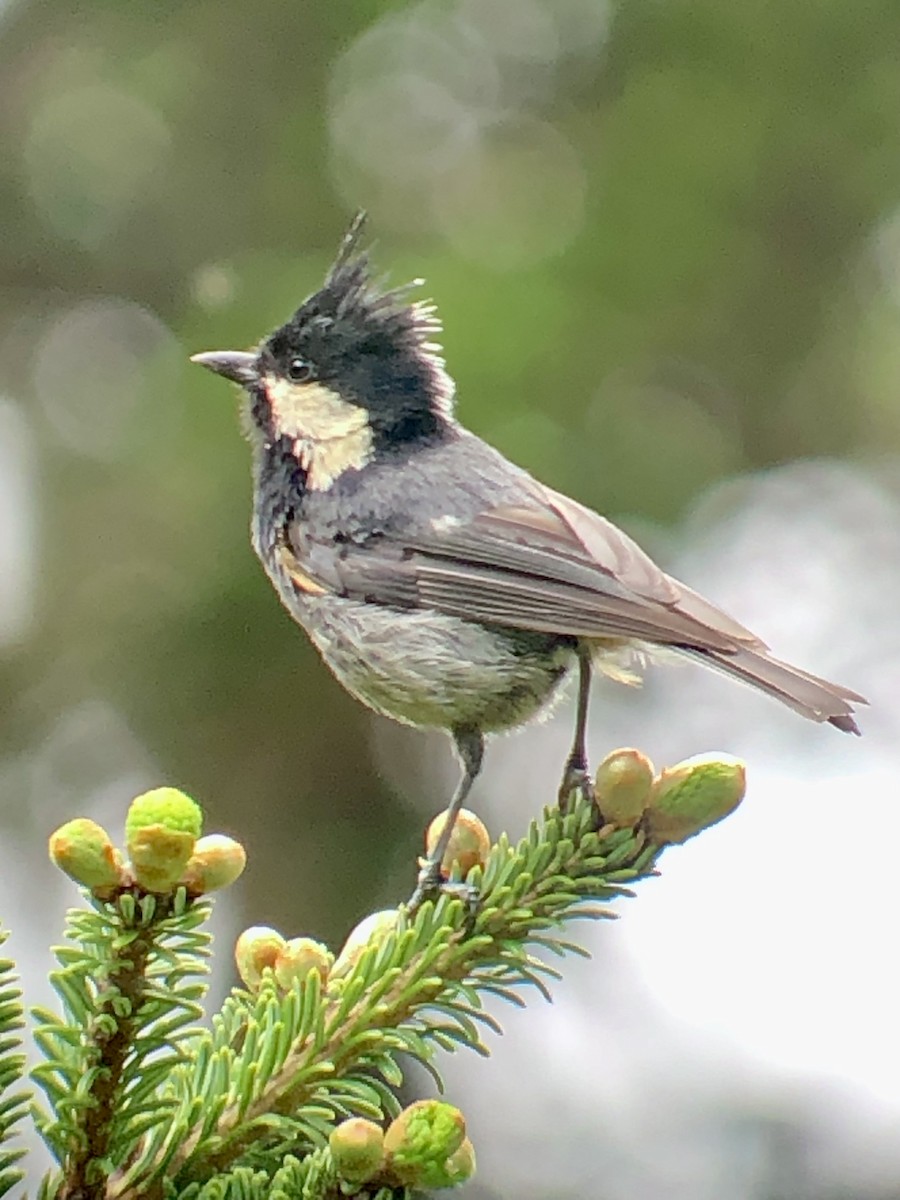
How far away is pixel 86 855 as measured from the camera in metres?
1.39

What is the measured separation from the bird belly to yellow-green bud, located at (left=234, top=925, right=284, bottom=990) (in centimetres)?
81

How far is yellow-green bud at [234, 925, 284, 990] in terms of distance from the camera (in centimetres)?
167

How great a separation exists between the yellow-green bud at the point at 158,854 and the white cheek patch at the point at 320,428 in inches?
58.7

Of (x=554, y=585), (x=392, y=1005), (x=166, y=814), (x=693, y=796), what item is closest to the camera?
(x=166, y=814)

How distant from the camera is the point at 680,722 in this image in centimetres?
424

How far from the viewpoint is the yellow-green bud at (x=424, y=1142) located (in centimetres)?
137

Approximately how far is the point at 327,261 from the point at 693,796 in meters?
2.50

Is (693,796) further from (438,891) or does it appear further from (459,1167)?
(459,1167)

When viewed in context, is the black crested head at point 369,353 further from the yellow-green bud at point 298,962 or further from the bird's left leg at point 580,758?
the yellow-green bud at point 298,962

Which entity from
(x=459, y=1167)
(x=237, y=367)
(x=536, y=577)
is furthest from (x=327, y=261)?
(x=459, y=1167)

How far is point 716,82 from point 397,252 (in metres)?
0.94

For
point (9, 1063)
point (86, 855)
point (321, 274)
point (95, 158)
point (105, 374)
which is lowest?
point (9, 1063)

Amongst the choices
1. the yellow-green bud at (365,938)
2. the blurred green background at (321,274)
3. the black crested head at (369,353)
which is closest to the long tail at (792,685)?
the yellow-green bud at (365,938)

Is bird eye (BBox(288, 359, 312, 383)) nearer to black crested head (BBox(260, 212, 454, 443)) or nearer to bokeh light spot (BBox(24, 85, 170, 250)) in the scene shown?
black crested head (BBox(260, 212, 454, 443))
